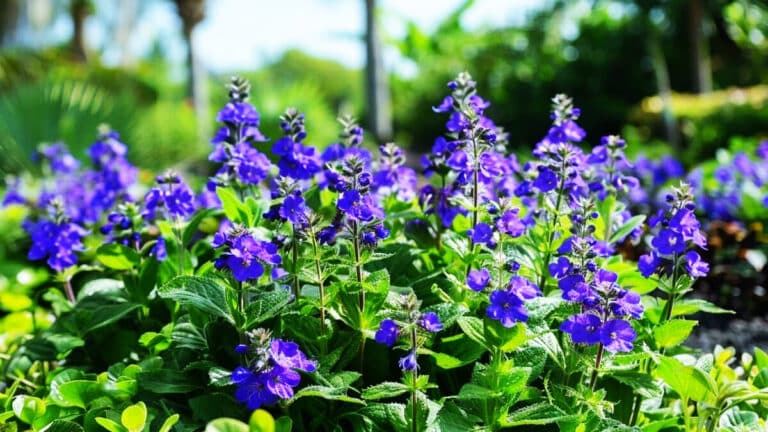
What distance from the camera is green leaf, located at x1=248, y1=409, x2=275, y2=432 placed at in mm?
1565

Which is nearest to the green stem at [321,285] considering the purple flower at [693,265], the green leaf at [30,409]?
the green leaf at [30,409]

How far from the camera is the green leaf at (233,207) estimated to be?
2133 mm

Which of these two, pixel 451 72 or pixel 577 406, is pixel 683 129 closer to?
pixel 451 72

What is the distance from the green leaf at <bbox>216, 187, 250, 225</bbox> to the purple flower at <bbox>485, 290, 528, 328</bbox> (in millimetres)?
753

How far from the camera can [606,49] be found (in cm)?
1585

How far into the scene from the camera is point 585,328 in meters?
1.78

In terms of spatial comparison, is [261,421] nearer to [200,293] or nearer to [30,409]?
[200,293]

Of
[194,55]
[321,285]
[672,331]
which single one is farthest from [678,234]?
[194,55]

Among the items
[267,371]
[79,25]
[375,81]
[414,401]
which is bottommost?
[414,401]

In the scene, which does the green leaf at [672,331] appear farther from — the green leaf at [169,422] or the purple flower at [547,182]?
the green leaf at [169,422]

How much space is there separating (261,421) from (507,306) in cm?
59

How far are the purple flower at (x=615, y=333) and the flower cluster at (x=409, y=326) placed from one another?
363 millimetres

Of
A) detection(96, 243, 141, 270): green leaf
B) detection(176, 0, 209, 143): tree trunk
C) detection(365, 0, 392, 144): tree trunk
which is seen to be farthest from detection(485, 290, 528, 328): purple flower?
detection(176, 0, 209, 143): tree trunk

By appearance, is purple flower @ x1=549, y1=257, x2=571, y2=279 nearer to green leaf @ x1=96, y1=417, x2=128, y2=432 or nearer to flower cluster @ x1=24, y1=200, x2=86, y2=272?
green leaf @ x1=96, y1=417, x2=128, y2=432
